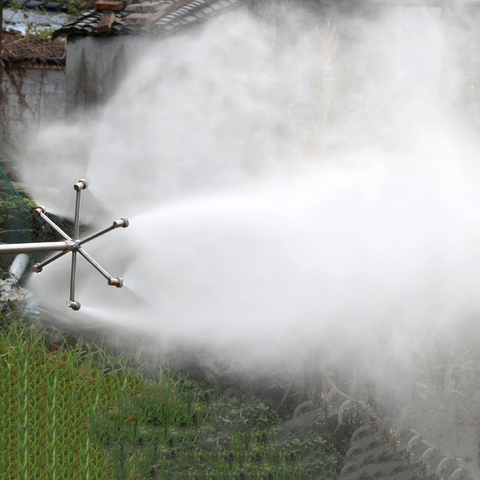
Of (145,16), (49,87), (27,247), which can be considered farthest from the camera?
(49,87)

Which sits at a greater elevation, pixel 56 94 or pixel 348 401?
pixel 56 94

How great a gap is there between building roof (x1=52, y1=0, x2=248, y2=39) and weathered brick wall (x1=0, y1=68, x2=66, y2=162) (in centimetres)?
275

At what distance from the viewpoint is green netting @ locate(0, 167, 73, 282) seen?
4.87 meters

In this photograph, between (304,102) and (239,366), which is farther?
(304,102)

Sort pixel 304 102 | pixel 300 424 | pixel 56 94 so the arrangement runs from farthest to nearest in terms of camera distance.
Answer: pixel 56 94 < pixel 304 102 < pixel 300 424

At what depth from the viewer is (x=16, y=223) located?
496 cm

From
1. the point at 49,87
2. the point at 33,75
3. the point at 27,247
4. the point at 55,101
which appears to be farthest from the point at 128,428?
A: the point at 33,75

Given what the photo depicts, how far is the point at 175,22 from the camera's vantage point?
200 inches

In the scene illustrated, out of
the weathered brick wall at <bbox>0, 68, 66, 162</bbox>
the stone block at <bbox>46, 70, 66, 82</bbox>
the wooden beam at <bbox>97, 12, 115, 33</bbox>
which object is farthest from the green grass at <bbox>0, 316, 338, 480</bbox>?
the stone block at <bbox>46, 70, 66, 82</bbox>

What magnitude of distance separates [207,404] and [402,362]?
169 centimetres

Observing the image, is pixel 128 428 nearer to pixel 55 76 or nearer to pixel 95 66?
pixel 95 66

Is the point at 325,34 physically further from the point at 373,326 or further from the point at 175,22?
the point at 373,326

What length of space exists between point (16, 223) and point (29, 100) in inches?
176

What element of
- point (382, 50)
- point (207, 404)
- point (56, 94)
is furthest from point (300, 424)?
point (56, 94)
